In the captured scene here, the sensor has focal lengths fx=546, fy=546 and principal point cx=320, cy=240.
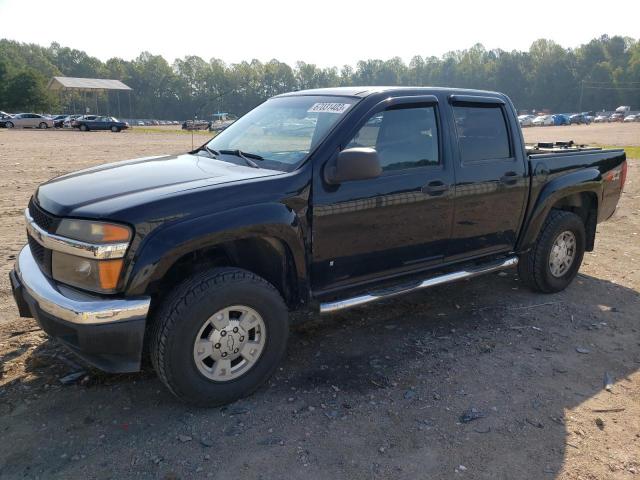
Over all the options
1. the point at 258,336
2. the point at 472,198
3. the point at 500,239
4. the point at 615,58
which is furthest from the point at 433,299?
the point at 615,58

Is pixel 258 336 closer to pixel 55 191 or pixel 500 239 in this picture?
pixel 55 191

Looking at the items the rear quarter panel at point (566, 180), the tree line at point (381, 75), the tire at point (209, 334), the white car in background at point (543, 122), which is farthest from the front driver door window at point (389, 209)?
the tree line at point (381, 75)

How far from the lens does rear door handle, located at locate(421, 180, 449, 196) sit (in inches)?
162

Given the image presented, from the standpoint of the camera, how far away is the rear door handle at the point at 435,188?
4.11m

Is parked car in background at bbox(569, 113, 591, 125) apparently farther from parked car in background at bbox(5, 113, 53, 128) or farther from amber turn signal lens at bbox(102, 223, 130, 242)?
amber turn signal lens at bbox(102, 223, 130, 242)

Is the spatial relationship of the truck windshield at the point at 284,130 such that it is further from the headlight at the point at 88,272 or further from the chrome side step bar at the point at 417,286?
the headlight at the point at 88,272

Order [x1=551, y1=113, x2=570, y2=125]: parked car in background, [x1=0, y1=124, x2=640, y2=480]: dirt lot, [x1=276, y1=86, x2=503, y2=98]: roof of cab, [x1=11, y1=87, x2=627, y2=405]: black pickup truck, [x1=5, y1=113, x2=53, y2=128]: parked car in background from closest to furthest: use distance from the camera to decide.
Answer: [x1=0, y1=124, x2=640, y2=480]: dirt lot < [x1=11, y1=87, x2=627, y2=405]: black pickup truck < [x1=276, y1=86, x2=503, y2=98]: roof of cab < [x1=5, y1=113, x2=53, y2=128]: parked car in background < [x1=551, y1=113, x2=570, y2=125]: parked car in background

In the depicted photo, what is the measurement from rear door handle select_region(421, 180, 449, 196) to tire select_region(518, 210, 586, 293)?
1.62 metres

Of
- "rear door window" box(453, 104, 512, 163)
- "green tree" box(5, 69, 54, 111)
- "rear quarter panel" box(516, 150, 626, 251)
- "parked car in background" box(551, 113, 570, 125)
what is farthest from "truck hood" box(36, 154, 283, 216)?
"parked car in background" box(551, 113, 570, 125)

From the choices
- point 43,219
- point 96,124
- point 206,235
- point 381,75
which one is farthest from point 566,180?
point 381,75

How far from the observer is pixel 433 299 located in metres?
5.31

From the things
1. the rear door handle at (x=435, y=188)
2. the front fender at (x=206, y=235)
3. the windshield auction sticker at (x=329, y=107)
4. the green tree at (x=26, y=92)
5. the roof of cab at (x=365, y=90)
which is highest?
the green tree at (x=26, y=92)

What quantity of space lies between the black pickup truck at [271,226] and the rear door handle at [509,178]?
0.5 inches

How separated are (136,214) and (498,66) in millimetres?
131716
